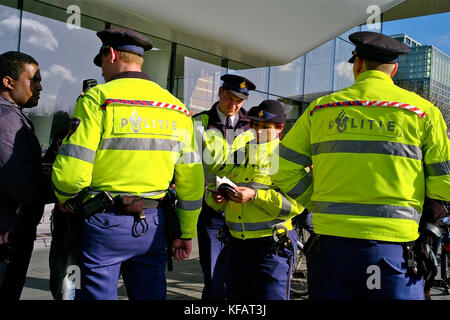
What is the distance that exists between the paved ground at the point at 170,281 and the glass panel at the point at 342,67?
8005mm

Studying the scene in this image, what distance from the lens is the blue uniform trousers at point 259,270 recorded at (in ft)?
9.71

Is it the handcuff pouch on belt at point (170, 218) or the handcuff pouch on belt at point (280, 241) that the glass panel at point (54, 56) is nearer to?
Answer: the handcuff pouch on belt at point (170, 218)

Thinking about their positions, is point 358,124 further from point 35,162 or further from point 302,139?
point 35,162

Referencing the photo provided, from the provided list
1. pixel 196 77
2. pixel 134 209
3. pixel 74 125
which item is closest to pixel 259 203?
pixel 134 209

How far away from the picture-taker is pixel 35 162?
2568 millimetres

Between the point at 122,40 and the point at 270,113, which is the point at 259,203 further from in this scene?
the point at 122,40

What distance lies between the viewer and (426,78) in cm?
1953

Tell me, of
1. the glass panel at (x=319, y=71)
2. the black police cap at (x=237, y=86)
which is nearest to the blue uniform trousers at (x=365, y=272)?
the black police cap at (x=237, y=86)

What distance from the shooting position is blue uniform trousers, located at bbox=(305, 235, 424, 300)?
2070 millimetres

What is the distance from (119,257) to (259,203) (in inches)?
41.6

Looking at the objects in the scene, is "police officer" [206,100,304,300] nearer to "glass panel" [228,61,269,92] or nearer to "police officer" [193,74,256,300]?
"police officer" [193,74,256,300]

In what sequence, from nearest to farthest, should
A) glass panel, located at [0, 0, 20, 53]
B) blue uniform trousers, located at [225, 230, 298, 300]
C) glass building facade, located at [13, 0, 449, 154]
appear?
blue uniform trousers, located at [225, 230, 298, 300], glass panel, located at [0, 0, 20, 53], glass building facade, located at [13, 0, 449, 154]

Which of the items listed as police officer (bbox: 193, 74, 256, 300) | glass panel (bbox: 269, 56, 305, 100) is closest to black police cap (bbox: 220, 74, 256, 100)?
police officer (bbox: 193, 74, 256, 300)
